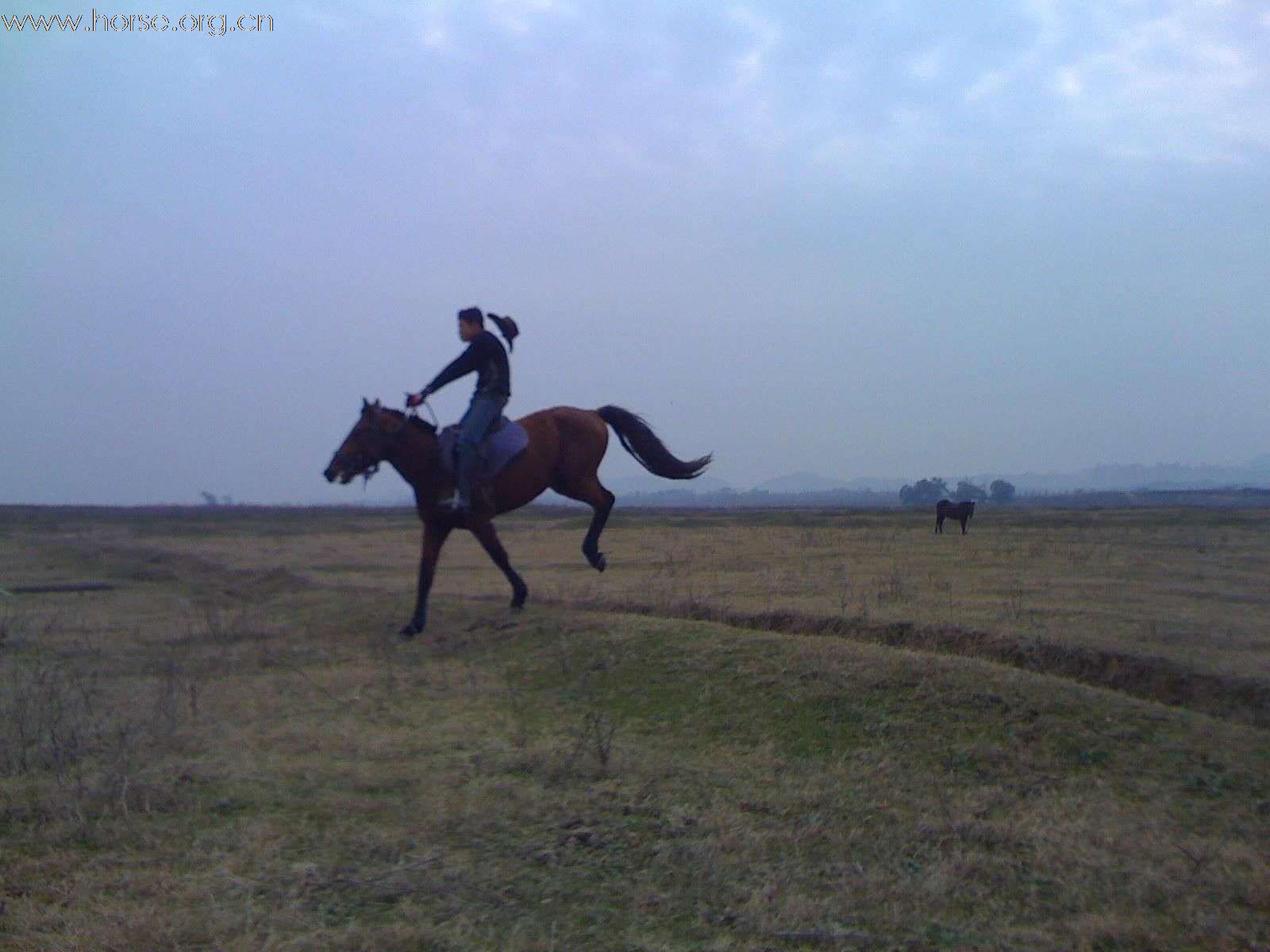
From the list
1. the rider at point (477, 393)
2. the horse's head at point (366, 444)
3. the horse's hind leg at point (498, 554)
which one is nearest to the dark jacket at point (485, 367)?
the rider at point (477, 393)

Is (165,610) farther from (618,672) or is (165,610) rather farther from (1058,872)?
(1058,872)

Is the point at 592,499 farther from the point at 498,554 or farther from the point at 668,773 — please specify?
the point at 668,773

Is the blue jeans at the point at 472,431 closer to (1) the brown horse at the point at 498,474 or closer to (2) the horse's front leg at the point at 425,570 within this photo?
(1) the brown horse at the point at 498,474

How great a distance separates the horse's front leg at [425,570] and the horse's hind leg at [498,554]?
0.34m

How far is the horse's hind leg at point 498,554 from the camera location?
31.0ft

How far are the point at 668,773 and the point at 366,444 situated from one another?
4826mm

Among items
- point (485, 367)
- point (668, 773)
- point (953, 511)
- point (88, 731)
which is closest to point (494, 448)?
point (485, 367)

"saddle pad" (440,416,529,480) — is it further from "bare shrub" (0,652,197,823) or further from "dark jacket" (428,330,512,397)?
"bare shrub" (0,652,197,823)

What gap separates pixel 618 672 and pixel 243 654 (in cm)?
377

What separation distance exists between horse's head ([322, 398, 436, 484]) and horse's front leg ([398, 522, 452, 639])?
0.78 meters

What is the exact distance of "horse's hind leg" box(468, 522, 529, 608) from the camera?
372 inches

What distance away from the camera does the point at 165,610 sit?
42.3 feet

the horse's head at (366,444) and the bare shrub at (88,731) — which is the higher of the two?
the horse's head at (366,444)

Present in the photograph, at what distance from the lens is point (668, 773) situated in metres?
5.61
